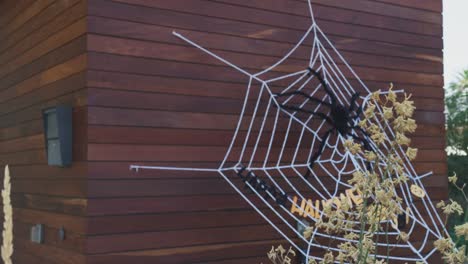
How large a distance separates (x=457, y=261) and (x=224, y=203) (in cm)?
260

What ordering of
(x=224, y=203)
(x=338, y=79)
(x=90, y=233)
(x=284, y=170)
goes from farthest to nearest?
(x=338, y=79), (x=284, y=170), (x=224, y=203), (x=90, y=233)

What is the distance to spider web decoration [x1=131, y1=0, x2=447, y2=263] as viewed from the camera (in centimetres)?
392

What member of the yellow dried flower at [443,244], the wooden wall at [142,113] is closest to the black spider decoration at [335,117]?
the wooden wall at [142,113]

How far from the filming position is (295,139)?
13.6ft

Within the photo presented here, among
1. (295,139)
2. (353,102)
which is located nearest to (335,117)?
(353,102)

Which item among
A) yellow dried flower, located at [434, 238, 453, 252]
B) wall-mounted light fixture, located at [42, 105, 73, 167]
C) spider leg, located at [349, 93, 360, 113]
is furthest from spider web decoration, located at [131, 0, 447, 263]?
yellow dried flower, located at [434, 238, 453, 252]

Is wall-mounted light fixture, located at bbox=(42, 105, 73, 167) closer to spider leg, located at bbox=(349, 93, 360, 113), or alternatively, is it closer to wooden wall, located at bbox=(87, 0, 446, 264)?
wooden wall, located at bbox=(87, 0, 446, 264)

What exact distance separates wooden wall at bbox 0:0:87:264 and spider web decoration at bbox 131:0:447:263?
733 mm

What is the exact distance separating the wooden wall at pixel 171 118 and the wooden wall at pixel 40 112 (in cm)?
11

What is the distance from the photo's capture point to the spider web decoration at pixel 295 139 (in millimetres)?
3920

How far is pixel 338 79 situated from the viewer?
4395 mm

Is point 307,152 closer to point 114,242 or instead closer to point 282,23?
point 282,23

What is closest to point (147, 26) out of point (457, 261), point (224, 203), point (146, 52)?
point (146, 52)

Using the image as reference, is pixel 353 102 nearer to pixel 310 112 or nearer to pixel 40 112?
pixel 310 112
